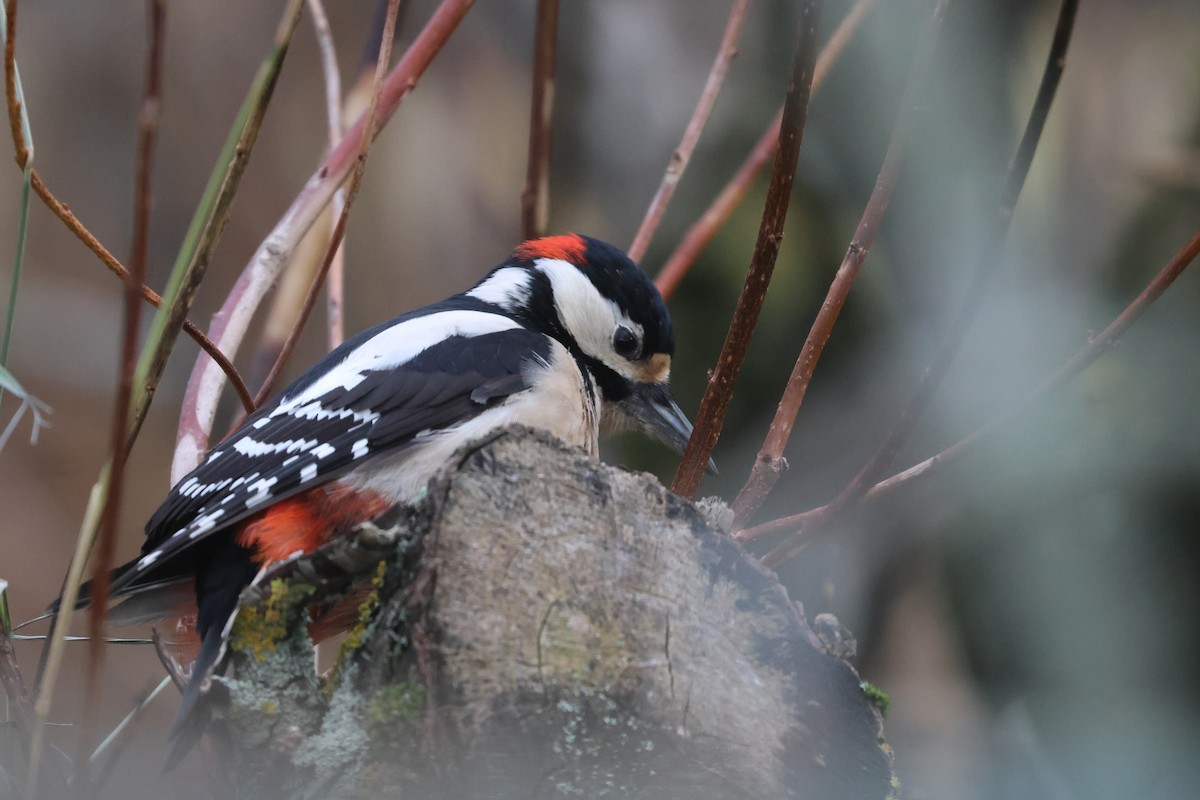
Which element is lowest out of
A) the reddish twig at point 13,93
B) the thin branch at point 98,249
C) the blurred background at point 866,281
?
the blurred background at point 866,281

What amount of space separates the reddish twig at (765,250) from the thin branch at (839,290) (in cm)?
12

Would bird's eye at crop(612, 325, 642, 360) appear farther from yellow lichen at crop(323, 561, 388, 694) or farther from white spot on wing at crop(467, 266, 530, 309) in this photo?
yellow lichen at crop(323, 561, 388, 694)

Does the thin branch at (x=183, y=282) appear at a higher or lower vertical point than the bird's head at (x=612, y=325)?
higher

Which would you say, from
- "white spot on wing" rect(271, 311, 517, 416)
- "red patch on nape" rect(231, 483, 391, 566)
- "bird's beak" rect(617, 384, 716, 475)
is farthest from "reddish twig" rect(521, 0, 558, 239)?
"red patch on nape" rect(231, 483, 391, 566)

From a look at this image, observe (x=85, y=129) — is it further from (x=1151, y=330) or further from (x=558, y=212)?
(x=1151, y=330)

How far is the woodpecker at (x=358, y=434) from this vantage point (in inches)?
78.9

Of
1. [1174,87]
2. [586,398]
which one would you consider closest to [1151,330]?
[1174,87]

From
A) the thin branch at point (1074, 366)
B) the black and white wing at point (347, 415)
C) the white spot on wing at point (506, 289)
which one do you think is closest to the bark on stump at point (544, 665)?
the thin branch at point (1074, 366)

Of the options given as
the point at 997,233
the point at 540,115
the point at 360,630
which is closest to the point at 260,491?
the point at 360,630

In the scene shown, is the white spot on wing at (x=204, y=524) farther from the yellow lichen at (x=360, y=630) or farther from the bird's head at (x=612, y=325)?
the bird's head at (x=612, y=325)

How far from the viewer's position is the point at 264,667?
1410 millimetres

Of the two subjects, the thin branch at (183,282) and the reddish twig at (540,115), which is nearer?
the thin branch at (183,282)

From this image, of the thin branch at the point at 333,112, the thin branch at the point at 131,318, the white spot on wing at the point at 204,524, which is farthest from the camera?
the thin branch at the point at 333,112

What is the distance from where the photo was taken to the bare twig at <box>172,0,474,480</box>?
2348 millimetres
